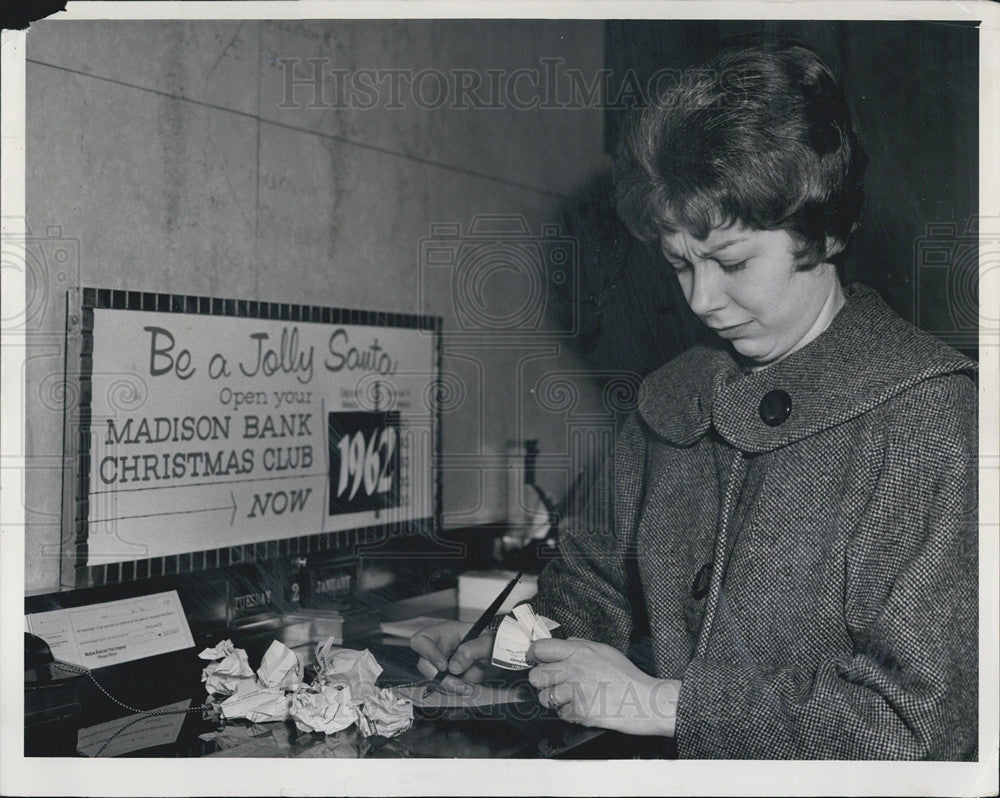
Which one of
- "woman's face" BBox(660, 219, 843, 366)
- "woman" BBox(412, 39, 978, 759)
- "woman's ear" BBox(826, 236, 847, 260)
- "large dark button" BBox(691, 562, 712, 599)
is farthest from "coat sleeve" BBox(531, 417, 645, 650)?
"woman's ear" BBox(826, 236, 847, 260)

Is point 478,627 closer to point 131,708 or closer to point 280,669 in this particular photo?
point 280,669

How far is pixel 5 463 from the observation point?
3.85ft

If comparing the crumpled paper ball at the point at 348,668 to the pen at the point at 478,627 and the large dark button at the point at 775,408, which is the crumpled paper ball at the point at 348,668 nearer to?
the pen at the point at 478,627

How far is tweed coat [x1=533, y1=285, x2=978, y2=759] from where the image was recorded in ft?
3.28

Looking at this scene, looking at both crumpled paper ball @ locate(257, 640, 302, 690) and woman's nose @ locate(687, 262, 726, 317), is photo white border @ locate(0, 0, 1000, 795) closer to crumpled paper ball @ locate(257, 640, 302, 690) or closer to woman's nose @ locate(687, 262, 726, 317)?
crumpled paper ball @ locate(257, 640, 302, 690)

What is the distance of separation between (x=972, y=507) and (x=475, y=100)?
0.80 meters

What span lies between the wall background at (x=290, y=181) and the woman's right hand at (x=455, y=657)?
0.95ft

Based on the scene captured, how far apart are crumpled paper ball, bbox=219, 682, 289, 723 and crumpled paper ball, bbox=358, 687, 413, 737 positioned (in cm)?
10

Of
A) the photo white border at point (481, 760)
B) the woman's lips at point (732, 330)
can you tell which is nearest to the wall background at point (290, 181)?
the photo white border at point (481, 760)

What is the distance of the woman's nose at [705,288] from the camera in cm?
111

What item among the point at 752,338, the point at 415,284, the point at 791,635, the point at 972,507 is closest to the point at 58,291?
the point at 415,284

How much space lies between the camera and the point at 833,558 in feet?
3.39

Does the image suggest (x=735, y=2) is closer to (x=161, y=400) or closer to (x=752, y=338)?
(x=752, y=338)

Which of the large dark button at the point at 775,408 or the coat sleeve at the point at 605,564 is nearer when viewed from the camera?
the large dark button at the point at 775,408
